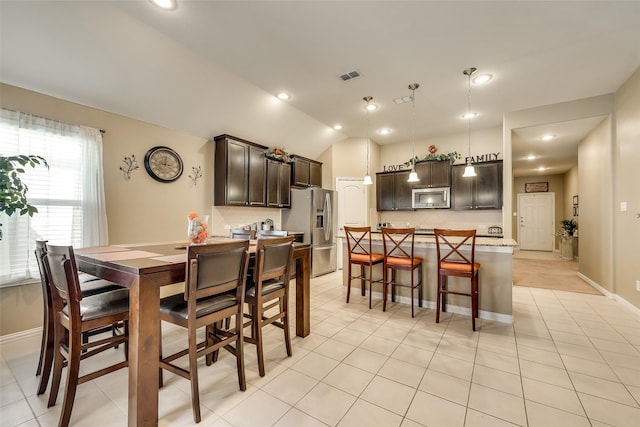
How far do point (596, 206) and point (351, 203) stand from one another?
4187 mm

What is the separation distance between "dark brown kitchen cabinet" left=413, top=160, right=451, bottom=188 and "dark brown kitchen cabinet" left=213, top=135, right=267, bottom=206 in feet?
11.2

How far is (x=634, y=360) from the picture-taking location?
2150mm

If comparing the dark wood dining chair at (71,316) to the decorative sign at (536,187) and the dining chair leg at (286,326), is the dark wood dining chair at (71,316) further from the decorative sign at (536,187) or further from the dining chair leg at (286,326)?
the decorative sign at (536,187)

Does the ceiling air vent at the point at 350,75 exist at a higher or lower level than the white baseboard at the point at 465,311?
higher

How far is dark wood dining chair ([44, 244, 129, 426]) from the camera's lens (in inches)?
58.2

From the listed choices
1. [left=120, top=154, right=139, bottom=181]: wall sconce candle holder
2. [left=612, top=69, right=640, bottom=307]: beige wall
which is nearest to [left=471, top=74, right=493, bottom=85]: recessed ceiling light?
[left=612, top=69, right=640, bottom=307]: beige wall

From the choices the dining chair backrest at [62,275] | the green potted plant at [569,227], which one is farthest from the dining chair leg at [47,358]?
the green potted plant at [569,227]

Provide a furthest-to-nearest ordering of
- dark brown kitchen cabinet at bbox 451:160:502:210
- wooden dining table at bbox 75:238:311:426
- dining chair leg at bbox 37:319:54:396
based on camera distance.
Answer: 1. dark brown kitchen cabinet at bbox 451:160:502:210
2. dining chair leg at bbox 37:319:54:396
3. wooden dining table at bbox 75:238:311:426

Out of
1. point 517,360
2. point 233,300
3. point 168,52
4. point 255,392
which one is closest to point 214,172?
point 168,52

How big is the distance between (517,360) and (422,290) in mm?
1332

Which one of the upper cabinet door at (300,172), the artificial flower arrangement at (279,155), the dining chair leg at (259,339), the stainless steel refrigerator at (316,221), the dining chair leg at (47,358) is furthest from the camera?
the upper cabinet door at (300,172)

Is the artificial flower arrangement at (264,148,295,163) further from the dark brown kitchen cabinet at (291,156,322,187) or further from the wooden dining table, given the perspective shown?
the wooden dining table

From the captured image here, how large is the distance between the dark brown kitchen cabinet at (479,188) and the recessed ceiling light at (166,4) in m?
5.13

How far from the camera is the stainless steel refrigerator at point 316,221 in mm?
5059
